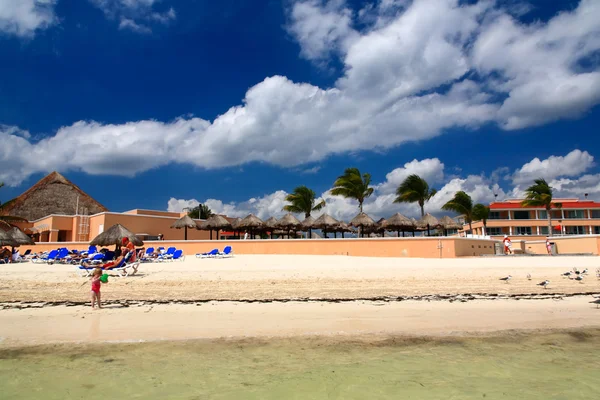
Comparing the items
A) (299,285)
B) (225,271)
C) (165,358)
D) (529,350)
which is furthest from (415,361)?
(225,271)

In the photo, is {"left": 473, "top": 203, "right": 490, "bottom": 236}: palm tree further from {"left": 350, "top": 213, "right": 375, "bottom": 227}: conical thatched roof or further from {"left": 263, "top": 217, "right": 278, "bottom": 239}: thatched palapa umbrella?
{"left": 263, "top": 217, "right": 278, "bottom": 239}: thatched palapa umbrella

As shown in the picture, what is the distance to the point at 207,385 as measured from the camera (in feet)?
16.0

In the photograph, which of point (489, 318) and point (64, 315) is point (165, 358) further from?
point (489, 318)

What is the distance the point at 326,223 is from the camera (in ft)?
85.0

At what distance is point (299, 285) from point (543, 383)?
22.1ft

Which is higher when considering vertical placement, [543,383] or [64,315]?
[64,315]

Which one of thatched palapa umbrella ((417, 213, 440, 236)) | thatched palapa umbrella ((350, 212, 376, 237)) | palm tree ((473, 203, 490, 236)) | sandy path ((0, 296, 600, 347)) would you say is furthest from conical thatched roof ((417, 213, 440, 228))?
sandy path ((0, 296, 600, 347))

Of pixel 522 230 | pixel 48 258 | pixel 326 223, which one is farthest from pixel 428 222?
pixel 522 230

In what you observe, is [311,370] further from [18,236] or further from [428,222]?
[428,222]

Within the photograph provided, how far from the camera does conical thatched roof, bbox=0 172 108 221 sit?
37.8 m

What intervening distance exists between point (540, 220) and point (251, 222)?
34.4 metres

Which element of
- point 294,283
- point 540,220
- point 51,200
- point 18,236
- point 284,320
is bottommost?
point 284,320

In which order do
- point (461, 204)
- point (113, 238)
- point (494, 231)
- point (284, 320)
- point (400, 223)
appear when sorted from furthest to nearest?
point (494, 231) < point (461, 204) < point (400, 223) < point (113, 238) < point (284, 320)

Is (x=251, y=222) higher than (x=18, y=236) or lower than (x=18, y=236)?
higher
